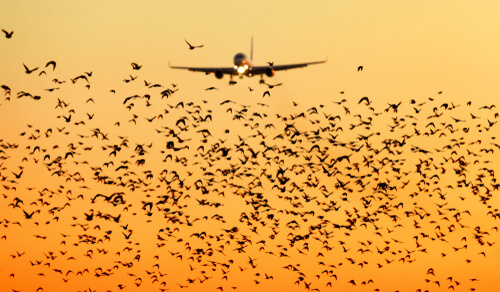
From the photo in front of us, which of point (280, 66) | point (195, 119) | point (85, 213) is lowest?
point (85, 213)

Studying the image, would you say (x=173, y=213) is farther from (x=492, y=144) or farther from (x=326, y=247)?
(x=492, y=144)

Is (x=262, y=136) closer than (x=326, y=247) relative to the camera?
Yes

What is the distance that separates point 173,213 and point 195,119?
960cm

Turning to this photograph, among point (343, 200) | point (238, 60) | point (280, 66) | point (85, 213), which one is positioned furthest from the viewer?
point (238, 60)

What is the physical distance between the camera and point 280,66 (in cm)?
12656

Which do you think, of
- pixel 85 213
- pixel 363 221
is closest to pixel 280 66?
pixel 363 221

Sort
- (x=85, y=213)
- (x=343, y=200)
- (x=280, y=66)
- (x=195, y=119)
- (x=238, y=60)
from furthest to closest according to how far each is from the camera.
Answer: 1. (x=238, y=60)
2. (x=280, y=66)
3. (x=343, y=200)
4. (x=85, y=213)
5. (x=195, y=119)

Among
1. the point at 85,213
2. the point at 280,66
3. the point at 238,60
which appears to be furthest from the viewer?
the point at 238,60

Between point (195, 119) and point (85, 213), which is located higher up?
point (195, 119)

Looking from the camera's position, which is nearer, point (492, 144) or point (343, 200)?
point (492, 144)

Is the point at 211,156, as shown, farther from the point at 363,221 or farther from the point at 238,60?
the point at 238,60

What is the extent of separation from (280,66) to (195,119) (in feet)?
221

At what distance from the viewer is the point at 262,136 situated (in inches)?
2566

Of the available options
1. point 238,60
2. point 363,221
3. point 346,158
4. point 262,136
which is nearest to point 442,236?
point 363,221
